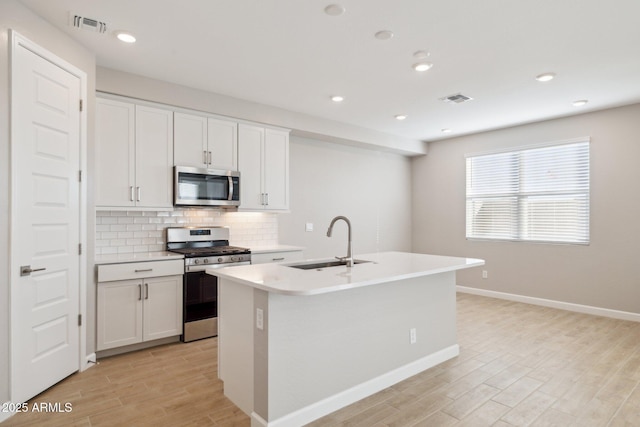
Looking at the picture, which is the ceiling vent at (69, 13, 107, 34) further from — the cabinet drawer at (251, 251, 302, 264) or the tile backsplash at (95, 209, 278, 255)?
the cabinet drawer at (251, 251, 302, 264)

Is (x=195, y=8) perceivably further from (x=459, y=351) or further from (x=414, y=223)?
(x=414, y=223)

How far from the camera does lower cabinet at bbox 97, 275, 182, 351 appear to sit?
10.8 feet

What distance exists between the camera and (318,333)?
2395 millimetres

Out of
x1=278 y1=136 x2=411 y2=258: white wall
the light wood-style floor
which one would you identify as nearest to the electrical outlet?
the light wood-style floor

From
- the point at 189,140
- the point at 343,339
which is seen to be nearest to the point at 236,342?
the point at 343,339

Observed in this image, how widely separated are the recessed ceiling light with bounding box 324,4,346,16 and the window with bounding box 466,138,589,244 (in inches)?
168

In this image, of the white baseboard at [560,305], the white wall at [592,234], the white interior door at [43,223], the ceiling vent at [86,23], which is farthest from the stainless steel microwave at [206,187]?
the white baseboard at [560,305]

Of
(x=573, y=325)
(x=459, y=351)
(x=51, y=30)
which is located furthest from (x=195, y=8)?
(x=573, y=325)

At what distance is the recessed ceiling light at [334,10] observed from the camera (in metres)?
2.42

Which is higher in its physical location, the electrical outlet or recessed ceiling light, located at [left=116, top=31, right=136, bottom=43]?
recessed ceiling light, located at [left=116, top=31, right=136, bottom=43]

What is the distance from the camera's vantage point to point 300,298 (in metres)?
2.30

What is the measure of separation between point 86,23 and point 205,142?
1.62m

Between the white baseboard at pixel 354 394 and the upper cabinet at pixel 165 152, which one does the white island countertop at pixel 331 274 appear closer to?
the white baseboard at pixel 354 394

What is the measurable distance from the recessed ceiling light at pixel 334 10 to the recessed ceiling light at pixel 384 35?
0.42 metres
